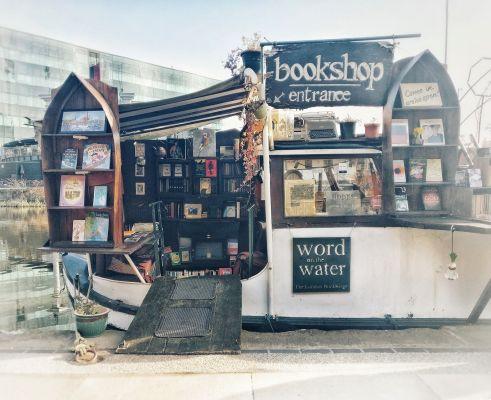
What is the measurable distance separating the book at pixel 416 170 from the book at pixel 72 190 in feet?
19.3

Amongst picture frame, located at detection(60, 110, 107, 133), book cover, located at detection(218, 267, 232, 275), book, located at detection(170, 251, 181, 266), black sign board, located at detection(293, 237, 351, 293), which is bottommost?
book cover, located at detection(218, 267, 232, 275)

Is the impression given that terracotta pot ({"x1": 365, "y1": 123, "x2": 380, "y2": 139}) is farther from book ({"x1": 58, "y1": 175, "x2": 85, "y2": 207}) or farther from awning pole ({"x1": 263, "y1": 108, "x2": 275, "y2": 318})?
book ({"x1": 58, "y1": 175, "x2": 85, "y2": 207})

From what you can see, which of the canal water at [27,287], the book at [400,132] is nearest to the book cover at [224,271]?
the canal water at [27,287]

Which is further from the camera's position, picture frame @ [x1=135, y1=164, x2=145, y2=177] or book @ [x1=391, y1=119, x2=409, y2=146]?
picture frame @ [x1=135, y1=164, x2=145, y2=177]

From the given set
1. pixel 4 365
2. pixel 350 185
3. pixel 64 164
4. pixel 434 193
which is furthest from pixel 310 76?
pixel 4 365

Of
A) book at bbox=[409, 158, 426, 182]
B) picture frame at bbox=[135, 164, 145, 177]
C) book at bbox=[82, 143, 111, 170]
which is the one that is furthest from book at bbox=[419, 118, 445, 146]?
picture frame at bbox=[135, 164, 145, 177]

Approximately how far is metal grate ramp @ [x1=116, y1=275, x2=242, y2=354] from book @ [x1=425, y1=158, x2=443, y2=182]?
12.8ft

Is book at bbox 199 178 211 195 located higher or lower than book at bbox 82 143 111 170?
lower

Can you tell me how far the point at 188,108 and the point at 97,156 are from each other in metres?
1.81

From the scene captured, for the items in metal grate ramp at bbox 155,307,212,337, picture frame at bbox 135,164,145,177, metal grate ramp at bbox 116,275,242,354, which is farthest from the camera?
picture frame at bbox 135,164,145,177

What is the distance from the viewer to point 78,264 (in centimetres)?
848

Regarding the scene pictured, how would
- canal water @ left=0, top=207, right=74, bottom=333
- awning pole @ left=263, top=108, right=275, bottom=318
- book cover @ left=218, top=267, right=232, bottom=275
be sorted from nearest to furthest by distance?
awning pole @ left=263, top=108, right=275, bottom=318, canal water @ left=0, top=207, right=74, bottom=333, book cover @ left=218, top=267, right=232, bottom=275

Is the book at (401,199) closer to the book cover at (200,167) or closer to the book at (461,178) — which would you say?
the book at (461,178)

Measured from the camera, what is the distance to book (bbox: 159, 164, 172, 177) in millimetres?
10820
